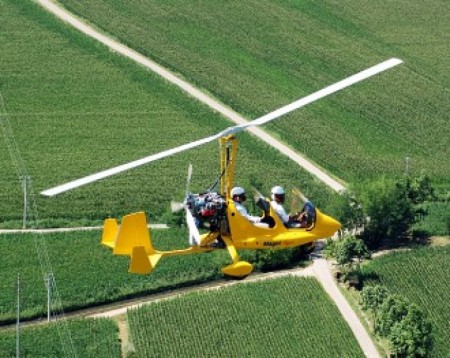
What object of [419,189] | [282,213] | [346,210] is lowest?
[419,189]

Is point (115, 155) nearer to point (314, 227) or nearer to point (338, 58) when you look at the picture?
point (338, 58)

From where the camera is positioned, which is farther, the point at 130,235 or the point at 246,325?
the point at 246,325

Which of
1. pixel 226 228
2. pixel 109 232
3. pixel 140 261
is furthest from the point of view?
pixel 109 232

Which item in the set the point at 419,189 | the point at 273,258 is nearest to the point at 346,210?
the point at 273,258

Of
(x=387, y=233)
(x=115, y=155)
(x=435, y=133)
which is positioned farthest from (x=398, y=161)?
(x=115, y=155)

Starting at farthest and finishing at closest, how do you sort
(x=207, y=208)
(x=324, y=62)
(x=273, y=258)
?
(x=324, y=62), (x=273, y=258), (x=207, y=208)

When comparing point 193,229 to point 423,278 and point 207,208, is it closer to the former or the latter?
point 207,208

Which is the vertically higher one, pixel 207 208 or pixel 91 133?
pixel 207 208
